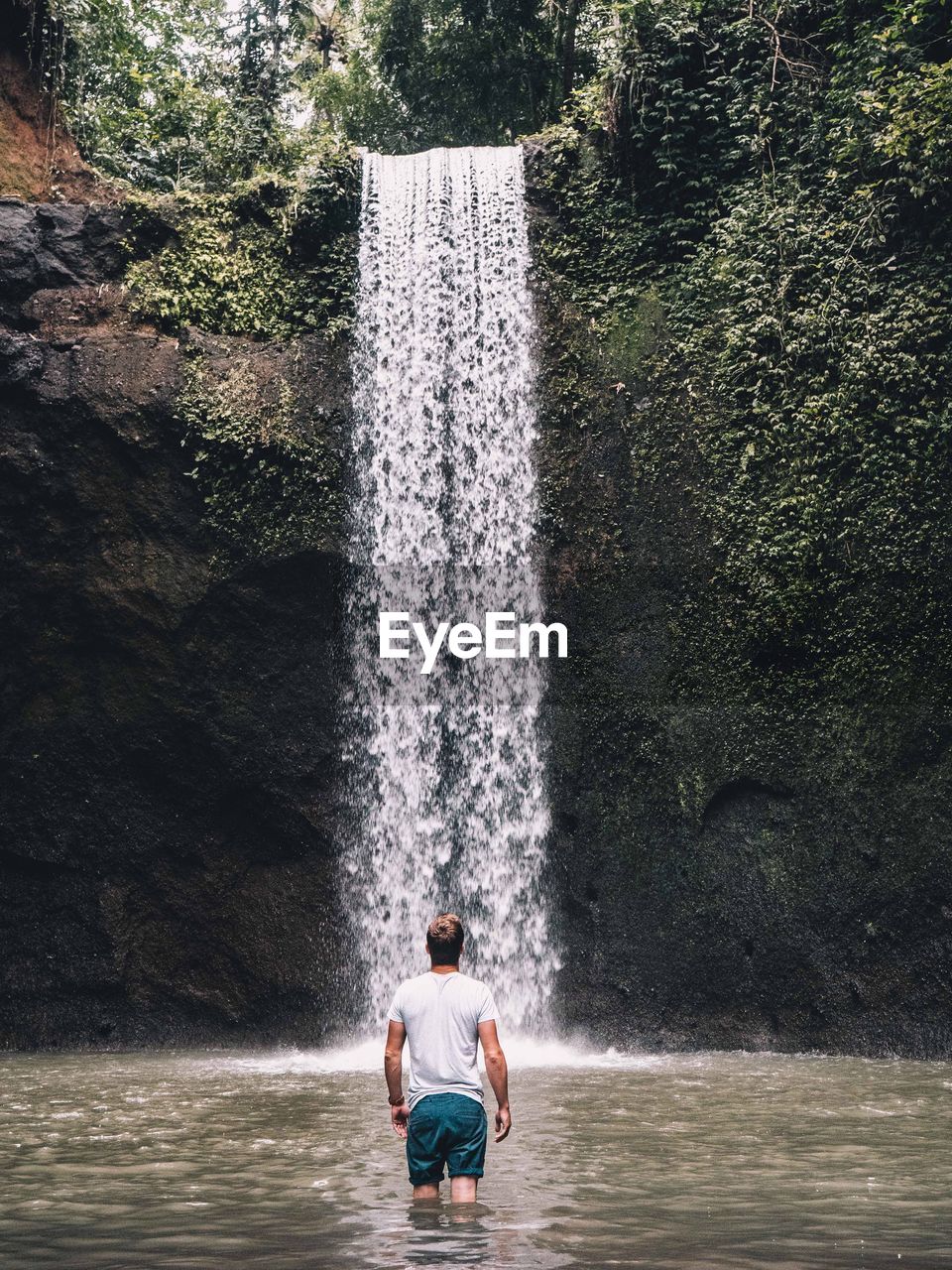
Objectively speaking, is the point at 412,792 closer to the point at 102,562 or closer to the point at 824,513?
the point at 102,562

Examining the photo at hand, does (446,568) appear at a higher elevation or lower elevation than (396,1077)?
higher

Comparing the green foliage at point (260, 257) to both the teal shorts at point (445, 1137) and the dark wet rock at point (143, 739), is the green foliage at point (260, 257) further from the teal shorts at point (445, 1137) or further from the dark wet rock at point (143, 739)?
the teal shorts at point (445, 1137)

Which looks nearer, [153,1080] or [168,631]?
[153,1080]

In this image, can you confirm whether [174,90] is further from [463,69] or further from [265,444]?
[265,444]

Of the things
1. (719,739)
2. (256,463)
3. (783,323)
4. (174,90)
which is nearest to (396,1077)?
(719,739)

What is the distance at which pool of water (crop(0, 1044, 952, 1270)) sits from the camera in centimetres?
466

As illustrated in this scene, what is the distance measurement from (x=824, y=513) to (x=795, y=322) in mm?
2196

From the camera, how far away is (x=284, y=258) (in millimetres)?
15539

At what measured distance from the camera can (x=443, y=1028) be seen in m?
5.12

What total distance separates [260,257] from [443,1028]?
1235 centimetres

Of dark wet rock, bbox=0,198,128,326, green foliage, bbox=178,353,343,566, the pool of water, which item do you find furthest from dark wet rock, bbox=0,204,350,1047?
the pool of water

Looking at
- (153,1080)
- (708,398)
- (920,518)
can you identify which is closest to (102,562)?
(153,1080)

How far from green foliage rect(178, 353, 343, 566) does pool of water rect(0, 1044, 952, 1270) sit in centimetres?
593

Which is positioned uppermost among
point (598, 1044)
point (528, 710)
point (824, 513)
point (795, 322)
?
point (795, 322)
